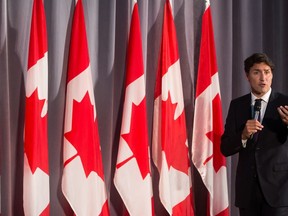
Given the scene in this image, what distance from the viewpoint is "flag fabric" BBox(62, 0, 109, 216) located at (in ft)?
11.4

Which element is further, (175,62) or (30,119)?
(175,62)

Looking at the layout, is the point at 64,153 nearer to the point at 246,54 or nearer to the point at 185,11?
the point at 185,11

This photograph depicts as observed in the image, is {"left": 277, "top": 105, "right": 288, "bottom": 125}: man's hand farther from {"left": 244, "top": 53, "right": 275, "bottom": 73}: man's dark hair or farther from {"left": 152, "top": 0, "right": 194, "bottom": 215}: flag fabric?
{"left": 152, "top": 0, "right": 194, "bottom": 215}: flag fabric

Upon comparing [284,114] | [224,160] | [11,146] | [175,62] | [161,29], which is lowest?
[224,160]

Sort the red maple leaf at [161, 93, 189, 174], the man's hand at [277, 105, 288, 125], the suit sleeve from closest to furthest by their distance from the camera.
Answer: the man's hand at [277, 105, 288, 125] → the suit sleeve → the red maple leaf at [161, 93, 189, 174]

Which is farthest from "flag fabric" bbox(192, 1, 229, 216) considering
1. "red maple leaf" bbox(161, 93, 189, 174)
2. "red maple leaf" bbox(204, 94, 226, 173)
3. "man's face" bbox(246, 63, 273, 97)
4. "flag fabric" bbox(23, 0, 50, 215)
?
"flag fabric" bbox(23, 0, 50, 215)

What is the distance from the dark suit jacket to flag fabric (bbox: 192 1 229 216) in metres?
0.92

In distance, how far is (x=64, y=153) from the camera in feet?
11.4

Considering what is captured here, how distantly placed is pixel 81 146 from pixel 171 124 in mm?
742

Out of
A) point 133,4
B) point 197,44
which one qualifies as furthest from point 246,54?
point 133,4

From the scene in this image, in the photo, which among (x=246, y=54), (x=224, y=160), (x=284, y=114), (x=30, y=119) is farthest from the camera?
(x=246, y=54)

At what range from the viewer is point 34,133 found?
10.9ft

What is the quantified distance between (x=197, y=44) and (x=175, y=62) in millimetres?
384

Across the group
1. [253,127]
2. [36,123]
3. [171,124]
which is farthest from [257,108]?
[36,123]
